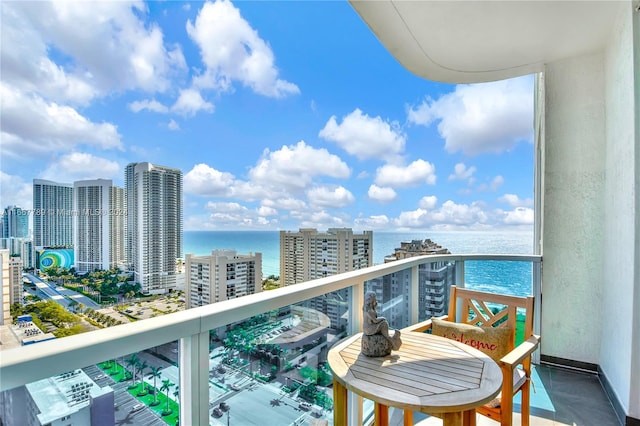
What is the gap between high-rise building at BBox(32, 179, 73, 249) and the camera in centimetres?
634

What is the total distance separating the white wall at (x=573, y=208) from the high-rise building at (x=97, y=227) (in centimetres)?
905

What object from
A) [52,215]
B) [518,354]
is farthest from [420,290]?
[52,215]

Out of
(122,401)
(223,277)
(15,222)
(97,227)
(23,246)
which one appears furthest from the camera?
(97,227)

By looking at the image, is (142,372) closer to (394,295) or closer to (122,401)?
(122,401)

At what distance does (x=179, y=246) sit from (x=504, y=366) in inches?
526

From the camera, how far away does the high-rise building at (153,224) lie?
35.6 ft

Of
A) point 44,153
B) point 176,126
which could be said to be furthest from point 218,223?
point 44,153

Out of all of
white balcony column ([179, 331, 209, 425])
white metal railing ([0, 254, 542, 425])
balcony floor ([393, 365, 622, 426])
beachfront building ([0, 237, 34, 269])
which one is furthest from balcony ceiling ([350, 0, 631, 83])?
beachfront building ([0, 237, 34, 269])

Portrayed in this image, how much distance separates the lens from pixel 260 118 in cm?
3375

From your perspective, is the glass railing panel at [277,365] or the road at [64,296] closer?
the glass railing panel at [277,365]

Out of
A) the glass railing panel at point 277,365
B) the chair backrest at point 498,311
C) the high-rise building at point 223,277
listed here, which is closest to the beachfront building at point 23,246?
the high-rise building at point 223,277

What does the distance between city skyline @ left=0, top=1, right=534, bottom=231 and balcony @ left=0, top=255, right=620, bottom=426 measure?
35.7 ft

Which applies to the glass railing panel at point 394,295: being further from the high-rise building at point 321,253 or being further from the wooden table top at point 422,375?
the high-rise building at point 321,253

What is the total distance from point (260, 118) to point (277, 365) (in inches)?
1354
